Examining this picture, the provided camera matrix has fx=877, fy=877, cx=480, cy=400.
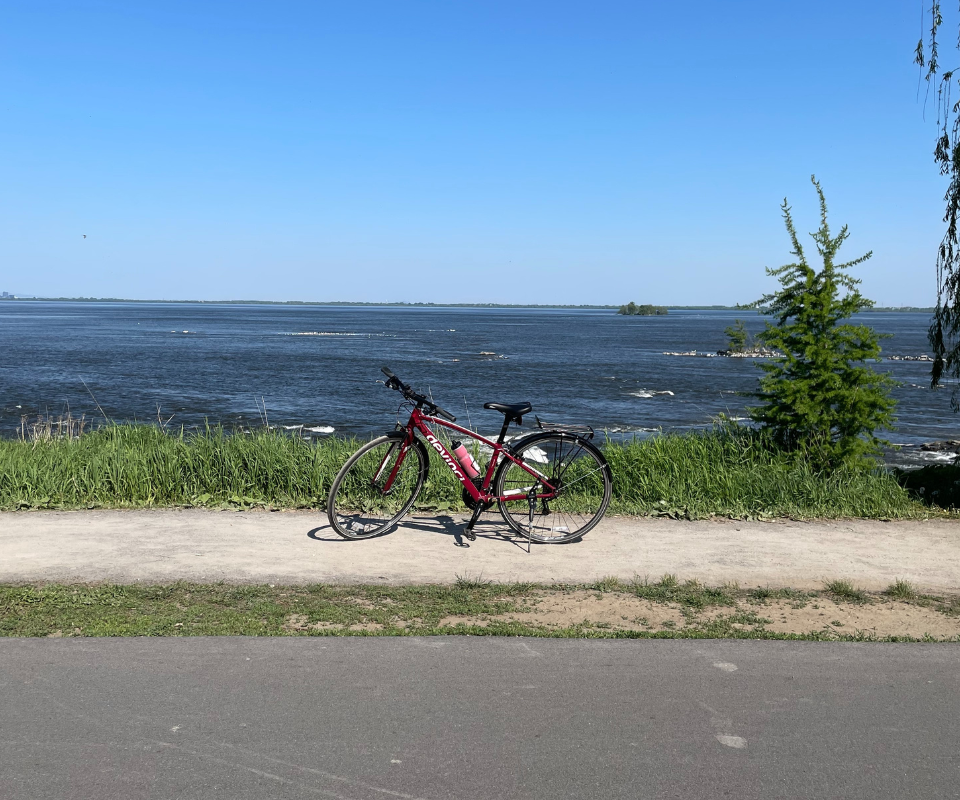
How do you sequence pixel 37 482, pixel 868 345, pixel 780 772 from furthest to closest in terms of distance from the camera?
1. pixel 868 345
2. pixel 37 482
3. pixel 780 772

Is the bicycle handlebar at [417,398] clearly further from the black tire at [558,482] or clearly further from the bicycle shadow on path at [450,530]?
the bicycle shadow on path at [450,530]

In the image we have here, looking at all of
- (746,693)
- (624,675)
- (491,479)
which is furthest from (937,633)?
(491,479)

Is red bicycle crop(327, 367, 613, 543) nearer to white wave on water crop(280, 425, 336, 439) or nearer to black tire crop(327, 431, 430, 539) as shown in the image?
black tire crop(327, 431, 430, 539)

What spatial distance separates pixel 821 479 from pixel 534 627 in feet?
17.2

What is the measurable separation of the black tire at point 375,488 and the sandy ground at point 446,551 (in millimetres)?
174

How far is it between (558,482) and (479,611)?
94.9 inches

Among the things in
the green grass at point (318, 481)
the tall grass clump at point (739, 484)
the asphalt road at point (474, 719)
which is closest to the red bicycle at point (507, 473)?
the green grass at point (318, 481)

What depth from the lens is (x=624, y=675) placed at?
4352 millimetres

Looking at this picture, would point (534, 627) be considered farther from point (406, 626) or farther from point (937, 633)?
point (937, 633)

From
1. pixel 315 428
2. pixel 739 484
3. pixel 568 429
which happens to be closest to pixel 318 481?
pixel 568 429

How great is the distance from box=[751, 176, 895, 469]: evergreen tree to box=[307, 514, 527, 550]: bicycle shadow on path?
4207 millimetres

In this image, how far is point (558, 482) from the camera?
7.59 m

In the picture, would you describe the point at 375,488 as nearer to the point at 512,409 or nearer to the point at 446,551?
the point at 446,551

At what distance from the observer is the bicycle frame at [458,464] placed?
7.36m
